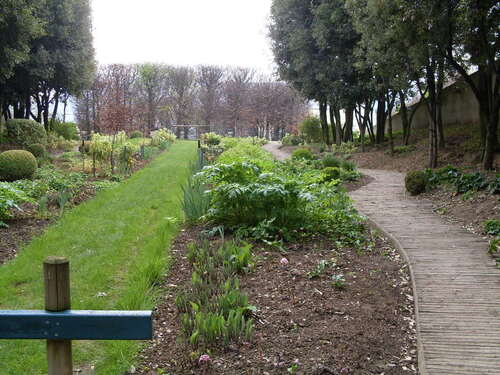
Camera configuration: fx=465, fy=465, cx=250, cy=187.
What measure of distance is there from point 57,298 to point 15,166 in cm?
1106

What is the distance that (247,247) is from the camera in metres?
4.55

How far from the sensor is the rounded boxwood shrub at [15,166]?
449 inches

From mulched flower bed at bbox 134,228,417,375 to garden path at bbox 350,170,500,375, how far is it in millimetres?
133

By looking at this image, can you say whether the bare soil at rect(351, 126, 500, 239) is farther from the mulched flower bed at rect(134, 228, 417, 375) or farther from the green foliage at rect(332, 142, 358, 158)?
the mulched flower bed at rect(134, 228, 417, 375)

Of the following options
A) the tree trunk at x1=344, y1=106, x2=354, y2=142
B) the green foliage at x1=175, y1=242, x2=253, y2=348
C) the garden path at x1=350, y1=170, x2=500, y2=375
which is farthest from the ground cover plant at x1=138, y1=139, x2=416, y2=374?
the tree trunk at x1=344, y1=106, x2=354, y2=142

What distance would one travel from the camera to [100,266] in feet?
17.1

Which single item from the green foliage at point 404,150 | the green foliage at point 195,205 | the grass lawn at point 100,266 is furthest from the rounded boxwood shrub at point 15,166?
the green foliage at point 404,150

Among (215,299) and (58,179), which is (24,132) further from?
(215,299)

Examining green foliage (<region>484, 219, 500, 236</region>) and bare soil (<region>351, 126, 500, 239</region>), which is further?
bare soil (<region>351, 126, 500, 239</region>)

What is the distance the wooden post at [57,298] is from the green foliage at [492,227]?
5.33 m

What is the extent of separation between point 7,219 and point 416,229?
6.01 metres

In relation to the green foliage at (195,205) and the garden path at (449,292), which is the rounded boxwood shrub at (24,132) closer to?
the green foliage at (195,205)

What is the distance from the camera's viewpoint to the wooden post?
1.64 m

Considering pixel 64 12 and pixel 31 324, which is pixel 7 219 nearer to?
pixel 31 324
